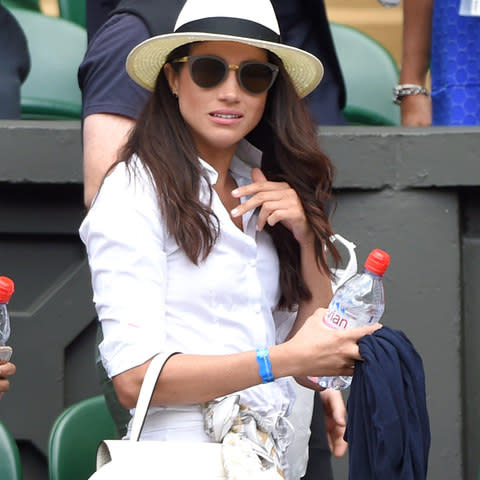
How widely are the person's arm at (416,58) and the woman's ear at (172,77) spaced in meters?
1.54

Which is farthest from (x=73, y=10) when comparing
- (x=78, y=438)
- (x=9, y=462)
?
(x=9, y=462)

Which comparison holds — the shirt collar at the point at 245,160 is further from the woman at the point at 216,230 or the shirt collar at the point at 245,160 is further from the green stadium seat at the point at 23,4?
the green stadium seat at the point at 23,4

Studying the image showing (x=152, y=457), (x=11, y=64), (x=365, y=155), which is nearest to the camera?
(x=152, y=457)

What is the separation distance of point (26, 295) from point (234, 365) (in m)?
1.46

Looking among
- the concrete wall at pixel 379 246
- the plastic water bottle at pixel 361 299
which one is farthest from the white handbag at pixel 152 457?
the concrete wall at pixel 379 246

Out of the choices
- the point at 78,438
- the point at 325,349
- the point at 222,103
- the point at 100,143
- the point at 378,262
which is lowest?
the point at 78,438

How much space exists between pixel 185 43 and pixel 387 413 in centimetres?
97

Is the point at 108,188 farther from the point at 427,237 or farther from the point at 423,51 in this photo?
the point at 423,51

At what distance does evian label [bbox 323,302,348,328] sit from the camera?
278cm

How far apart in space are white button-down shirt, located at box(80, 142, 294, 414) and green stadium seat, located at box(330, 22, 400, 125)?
2563mm

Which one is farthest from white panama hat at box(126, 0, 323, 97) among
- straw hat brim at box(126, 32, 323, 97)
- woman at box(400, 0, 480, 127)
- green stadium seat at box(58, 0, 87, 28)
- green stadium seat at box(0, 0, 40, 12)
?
green stadium seat at box(58, 0, 87, 28)

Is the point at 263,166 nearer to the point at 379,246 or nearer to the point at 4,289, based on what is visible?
the point at 4,289

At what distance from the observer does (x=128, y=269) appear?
9.32ft

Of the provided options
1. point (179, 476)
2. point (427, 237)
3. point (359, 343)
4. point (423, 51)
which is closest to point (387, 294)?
point (427, 237)
